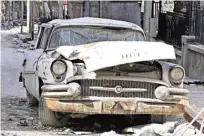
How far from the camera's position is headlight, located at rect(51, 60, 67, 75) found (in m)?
8.08

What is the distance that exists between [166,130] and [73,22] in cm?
275

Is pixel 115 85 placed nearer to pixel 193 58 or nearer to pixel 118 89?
pixel 118 89

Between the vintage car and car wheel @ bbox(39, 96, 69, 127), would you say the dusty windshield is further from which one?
car wheel @ bbox(39, 96, 69, 127)

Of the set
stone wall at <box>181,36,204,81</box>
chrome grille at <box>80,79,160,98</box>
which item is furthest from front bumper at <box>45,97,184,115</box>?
stone wall at <box>181,36,204,81</box>

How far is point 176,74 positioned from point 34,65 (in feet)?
8.16

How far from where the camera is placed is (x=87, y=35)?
31.1 feet

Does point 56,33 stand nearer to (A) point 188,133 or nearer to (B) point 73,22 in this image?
(B) point 73,22

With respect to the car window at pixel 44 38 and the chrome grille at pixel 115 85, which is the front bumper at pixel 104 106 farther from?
the car window at pixel 44 38

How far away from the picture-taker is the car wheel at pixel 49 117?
27.7 feet

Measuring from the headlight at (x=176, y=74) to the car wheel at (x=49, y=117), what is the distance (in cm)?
177

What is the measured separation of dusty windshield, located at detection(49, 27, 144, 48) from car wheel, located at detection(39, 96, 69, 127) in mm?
1296

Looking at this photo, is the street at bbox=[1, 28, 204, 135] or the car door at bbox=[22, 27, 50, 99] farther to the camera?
the car door at bbox=[22, 27, 50, 99]

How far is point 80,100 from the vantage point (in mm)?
8000

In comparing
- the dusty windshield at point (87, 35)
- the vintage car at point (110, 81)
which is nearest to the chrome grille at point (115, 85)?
the vintage car at point (110, 81)
